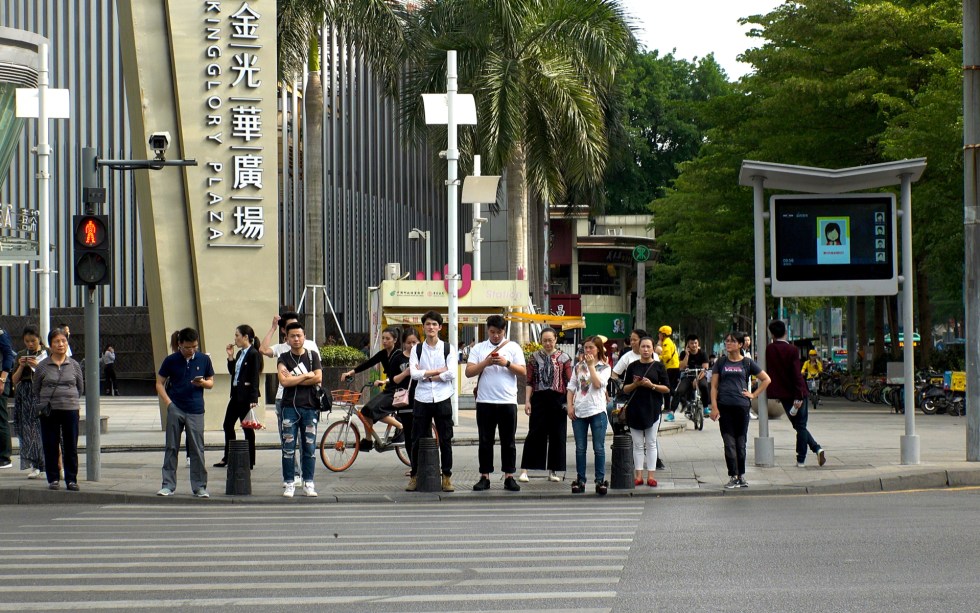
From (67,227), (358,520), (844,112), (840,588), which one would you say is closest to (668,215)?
(844,112)

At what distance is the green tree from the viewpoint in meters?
76.6

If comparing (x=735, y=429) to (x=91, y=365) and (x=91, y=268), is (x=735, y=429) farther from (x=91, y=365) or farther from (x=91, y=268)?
(x=91, y=268)

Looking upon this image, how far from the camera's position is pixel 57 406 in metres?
14.8

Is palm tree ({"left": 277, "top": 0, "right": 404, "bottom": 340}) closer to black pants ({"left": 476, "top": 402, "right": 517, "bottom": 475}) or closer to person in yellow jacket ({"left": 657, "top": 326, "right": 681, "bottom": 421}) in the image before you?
person in yellow jacket ({"left": 657, "top": 326, "right": 681, "bottom": 421})

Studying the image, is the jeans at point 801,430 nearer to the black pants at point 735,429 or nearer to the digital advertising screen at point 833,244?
the digital advertising screen at point 833,244

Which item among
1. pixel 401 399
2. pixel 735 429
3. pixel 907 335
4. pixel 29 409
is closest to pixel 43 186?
pixel 29 409

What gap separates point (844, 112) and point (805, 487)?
24.8 meters

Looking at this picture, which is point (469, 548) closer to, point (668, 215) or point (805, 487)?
point (805, 487)

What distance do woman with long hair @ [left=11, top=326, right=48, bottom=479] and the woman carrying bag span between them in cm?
691

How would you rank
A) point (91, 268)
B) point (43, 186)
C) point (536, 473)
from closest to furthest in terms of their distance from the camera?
point (91, 268) < point (536, 473) < point (43, 186)

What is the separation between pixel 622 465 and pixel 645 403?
76cm

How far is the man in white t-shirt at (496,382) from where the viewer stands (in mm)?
14578

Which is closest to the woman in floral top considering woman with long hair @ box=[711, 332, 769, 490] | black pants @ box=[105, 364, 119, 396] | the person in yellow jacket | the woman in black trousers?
woman with long hair @ box=[711, 332, 769, 490]

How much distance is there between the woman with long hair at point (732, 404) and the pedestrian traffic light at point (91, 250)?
704 cm
